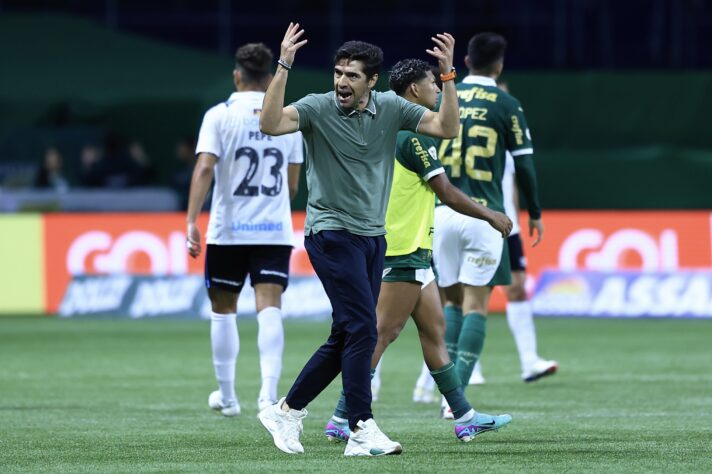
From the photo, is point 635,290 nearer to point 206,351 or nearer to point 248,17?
point 206,351

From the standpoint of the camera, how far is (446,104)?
25.9 feet

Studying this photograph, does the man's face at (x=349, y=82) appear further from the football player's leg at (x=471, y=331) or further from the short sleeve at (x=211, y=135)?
the football player's leg at (x=471, y=331)

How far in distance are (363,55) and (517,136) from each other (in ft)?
8.32

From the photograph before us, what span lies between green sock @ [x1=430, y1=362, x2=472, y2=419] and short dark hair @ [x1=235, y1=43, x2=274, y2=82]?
8.10 feet

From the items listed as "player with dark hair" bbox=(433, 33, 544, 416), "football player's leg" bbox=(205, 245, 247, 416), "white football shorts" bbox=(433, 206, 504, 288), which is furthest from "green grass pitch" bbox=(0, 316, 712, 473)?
"white football shorts" bbox=(433, 206, 504, 288)

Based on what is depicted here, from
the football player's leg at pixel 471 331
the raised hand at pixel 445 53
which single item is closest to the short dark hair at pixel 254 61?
the football player's leg at pixel 471 331

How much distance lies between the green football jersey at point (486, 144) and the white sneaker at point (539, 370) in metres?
2.54

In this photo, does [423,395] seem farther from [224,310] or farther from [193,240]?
[193,240]

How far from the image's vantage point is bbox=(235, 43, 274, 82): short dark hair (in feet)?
33.0

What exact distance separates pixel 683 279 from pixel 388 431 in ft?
33.2

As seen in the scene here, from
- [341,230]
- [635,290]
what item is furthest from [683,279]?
[341,230]

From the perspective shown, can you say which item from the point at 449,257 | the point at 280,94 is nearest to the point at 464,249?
the point at 449,257

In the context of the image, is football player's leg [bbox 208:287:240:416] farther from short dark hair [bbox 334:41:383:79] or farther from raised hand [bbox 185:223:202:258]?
short dark hair [bbox 334:41:383:79]

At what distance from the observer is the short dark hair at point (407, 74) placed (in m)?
9.03
